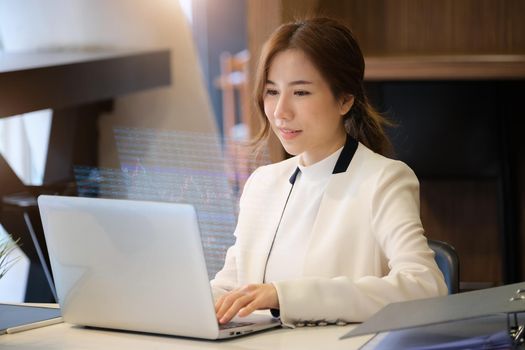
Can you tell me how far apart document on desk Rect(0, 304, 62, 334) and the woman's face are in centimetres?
46

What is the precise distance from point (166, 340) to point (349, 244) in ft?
1.18

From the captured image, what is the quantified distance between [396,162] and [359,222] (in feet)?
0.38

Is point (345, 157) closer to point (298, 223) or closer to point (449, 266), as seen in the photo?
point (298, 223)

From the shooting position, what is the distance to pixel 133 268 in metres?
1.44

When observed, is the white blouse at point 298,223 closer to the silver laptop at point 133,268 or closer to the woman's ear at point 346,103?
the woman's ear at point 346,103

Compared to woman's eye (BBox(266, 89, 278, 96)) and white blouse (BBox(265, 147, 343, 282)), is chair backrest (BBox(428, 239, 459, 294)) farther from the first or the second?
woman's eye (BBox(266, 89, 278, 96))

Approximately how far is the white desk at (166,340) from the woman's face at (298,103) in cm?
35

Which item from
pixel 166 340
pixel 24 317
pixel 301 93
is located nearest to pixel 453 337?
pixel 166 340

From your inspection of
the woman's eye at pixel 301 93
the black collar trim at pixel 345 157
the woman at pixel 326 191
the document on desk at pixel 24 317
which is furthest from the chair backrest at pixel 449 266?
the document on desk at pixel 24 317

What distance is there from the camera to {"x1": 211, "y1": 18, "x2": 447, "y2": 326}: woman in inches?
63.2

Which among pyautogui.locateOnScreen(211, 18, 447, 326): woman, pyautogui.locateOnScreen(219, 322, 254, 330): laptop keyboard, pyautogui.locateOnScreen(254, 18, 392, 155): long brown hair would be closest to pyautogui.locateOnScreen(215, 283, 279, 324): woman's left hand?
pyautogui.locateOnScreen(219, 322, 254, 330): laptop keyboard

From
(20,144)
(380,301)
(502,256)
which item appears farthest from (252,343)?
(20,144)

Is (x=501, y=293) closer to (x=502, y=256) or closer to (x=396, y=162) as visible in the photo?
(x=396, y=162)

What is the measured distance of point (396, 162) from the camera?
1669 millimetres
